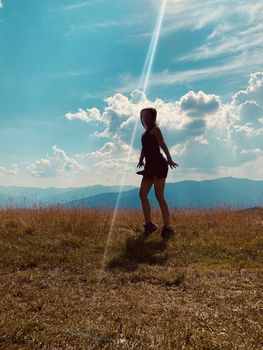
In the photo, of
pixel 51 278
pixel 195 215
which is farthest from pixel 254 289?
pixel 195 215

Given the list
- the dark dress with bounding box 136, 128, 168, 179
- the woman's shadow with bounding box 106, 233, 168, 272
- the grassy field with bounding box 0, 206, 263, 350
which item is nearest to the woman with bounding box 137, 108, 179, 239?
the dark dress with bounding box 136, 128, 168, 179

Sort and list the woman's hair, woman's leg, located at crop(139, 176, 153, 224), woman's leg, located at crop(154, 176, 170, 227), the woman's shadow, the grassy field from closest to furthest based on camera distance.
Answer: the grassy field → the woman's shadow → the woman's hair → woman's leg, located at crop(154, 176, 170, 227) → woman's leg, located at crop(139, 176, 153, 224)

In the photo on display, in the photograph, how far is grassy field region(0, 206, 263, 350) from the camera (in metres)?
3.96

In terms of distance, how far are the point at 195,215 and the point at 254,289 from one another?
24.8ft

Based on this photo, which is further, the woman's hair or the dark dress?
the dark dress

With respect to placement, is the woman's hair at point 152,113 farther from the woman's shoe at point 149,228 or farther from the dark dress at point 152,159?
the woman's shoe at point 149,228

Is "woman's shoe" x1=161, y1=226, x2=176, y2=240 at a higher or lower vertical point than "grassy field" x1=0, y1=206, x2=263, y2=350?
higher

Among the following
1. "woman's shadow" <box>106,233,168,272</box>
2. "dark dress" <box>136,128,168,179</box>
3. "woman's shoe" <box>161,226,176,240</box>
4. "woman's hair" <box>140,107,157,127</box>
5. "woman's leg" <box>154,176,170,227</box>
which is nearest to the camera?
"woman's shadow" <box>106,233,168,272</box>

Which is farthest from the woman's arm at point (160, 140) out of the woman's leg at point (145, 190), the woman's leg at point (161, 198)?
the woman's leg at point (145, 190)

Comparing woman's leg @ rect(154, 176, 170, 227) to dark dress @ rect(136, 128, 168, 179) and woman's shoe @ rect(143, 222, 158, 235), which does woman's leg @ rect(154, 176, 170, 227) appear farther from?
woman's shoe @ rect(143, 222, 158, 235)

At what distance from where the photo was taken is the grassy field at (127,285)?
3.96 metres

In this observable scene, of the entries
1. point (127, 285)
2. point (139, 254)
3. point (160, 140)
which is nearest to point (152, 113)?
point (160, 140)

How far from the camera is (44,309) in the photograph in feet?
16.0

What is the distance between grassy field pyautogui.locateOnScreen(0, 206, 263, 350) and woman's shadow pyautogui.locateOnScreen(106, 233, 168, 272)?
0.07 ft
